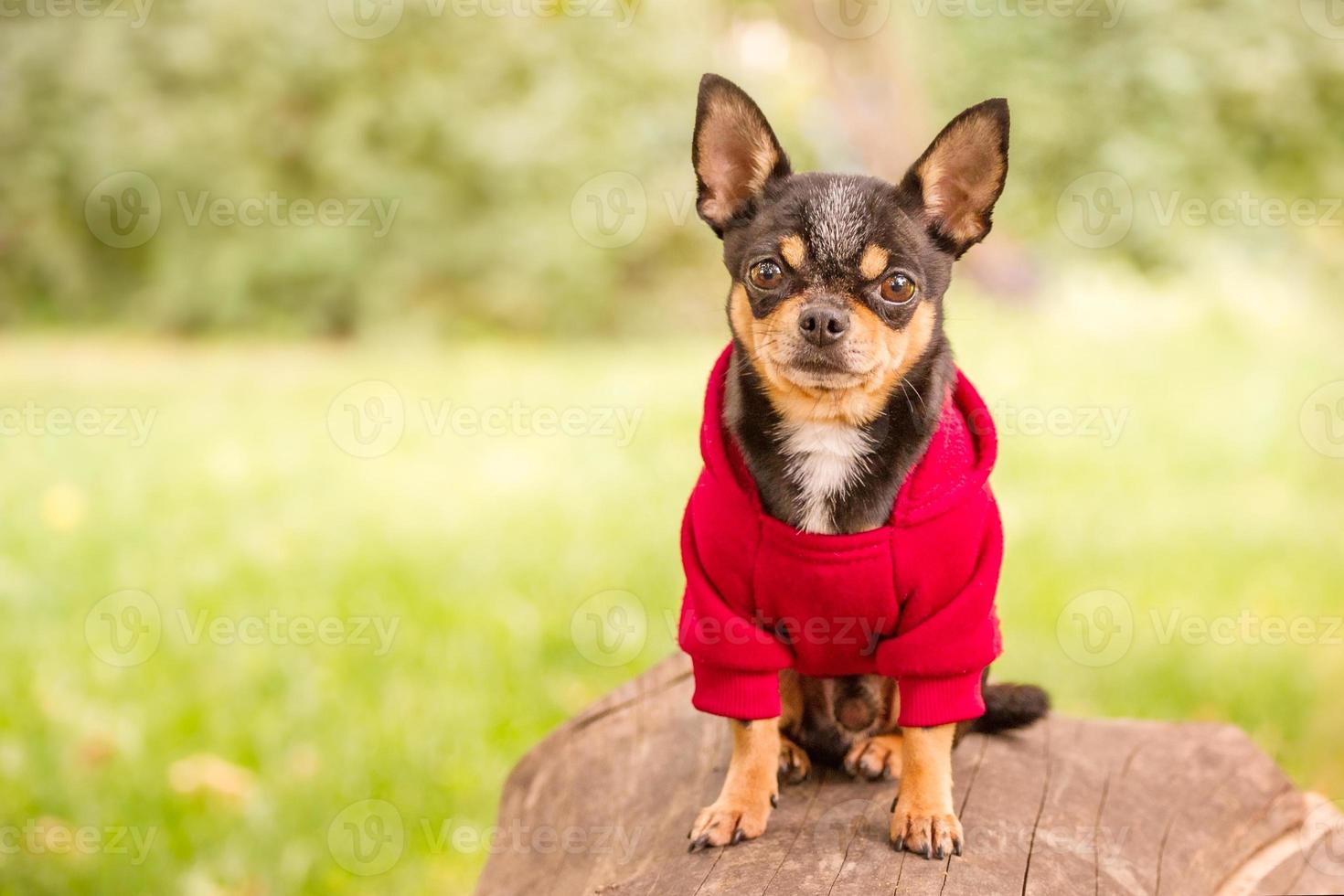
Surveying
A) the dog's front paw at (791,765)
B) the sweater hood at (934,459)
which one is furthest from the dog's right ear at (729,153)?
the dog's front paw at (791,765)

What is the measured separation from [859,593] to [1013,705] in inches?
31.1

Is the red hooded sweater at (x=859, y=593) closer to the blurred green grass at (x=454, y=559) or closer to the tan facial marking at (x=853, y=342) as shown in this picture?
the tan facial marking at (x=853, y=342)

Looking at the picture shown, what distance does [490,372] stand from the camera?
790cm

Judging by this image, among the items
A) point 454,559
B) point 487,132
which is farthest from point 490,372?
point 454,559

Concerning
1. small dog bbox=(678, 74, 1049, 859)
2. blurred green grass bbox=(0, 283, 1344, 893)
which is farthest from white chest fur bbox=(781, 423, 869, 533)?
blurred green grass bbox=(0, 283, 1344, 893)

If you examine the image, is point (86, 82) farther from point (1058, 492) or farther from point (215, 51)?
point (1058, 492)

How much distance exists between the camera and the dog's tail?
307 centimetres

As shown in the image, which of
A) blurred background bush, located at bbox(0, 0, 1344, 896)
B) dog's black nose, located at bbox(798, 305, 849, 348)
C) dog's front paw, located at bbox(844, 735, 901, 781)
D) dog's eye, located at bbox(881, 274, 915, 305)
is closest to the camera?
dog's black nose, located at bbox(798, 305, 849, 348)

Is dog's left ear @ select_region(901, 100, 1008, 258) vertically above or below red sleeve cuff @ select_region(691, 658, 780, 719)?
above

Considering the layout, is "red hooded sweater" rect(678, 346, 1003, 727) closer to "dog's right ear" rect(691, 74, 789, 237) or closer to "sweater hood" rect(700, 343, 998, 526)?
"sweater hood" rect(700, 343, 998, 526)

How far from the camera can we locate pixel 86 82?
8.23m

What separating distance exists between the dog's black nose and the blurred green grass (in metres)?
2.36

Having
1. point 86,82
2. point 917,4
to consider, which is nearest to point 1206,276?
point 917,4

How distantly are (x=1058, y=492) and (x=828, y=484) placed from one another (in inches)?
152
